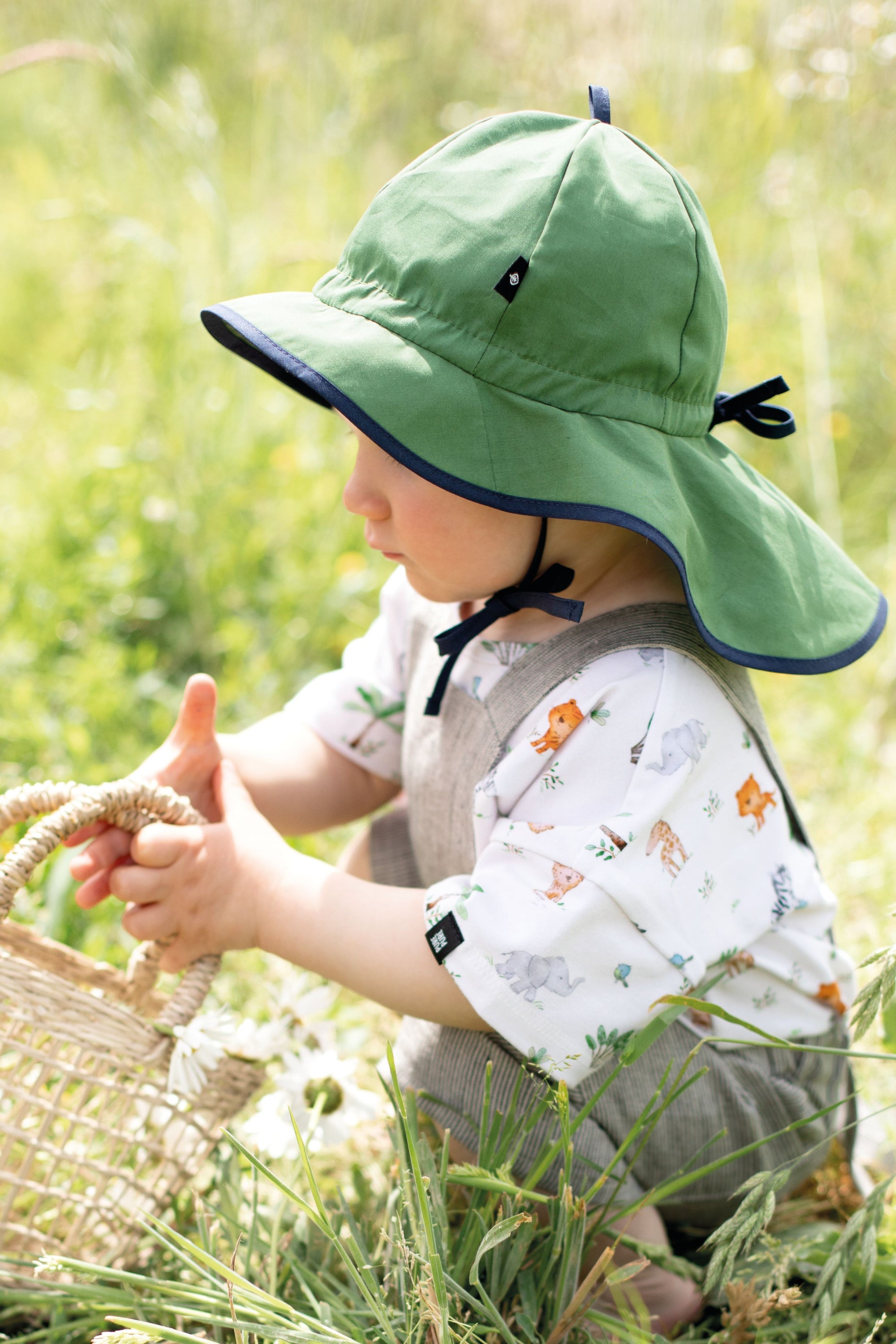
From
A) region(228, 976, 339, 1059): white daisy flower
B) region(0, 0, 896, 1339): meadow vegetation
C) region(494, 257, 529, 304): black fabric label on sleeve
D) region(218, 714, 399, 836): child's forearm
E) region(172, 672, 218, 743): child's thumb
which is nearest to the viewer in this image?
region(494, 257, 529, 304): black fabric label on sleeve

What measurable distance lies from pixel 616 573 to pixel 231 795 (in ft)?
1.64

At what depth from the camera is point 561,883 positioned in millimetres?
964

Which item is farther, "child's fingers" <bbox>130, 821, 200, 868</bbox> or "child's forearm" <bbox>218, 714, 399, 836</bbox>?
"child's forearm" <bbox>218, 714, 399, 836</bbox>

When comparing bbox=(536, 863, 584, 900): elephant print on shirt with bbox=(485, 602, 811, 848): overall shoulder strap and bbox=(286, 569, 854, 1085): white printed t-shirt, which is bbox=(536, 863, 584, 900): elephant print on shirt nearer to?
bbox=(286, 569, 854, 1085): white printed t-shirt

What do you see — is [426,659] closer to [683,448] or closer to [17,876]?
[683,448]

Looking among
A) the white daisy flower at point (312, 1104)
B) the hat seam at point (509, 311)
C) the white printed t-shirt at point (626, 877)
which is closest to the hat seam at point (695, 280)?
the hat seam at point (509, 311)

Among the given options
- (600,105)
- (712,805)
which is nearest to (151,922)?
(712,805)

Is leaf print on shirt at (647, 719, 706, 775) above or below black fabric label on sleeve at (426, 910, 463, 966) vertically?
above

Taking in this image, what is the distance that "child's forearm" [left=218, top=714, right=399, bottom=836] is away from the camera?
1.36 meters

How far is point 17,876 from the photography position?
3.11 feet

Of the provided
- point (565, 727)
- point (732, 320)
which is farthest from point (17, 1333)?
point (732, 320)

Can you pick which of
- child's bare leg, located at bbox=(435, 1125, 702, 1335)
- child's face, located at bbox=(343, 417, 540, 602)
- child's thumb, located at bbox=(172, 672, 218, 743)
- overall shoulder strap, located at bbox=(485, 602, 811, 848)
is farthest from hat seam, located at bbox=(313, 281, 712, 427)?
child's bare leg, located at bbox=(435, 1125, 702, 1335)

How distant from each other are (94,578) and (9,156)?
8.51 ft

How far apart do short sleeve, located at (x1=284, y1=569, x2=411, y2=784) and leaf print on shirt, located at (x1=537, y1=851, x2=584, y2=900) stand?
1.60 ft
